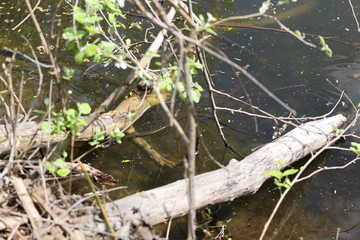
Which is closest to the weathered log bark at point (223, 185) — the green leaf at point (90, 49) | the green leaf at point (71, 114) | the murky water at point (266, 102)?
the murky water at point (266, 102)

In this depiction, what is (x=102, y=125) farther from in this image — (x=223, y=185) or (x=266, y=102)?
(x=266, y=102)

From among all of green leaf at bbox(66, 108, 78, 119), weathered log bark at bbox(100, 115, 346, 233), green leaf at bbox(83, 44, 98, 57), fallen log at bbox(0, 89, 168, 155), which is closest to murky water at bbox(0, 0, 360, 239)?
fallen log at bbox(0, 89, 168, 155)

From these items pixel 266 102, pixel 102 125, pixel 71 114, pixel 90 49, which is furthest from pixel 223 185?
pixel 266 102

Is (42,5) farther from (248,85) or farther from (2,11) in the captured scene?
(248,85)

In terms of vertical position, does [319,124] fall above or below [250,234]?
above

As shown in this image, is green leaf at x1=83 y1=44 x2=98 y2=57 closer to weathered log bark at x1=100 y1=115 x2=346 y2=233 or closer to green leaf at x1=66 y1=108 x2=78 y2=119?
green leaf at x1=66 y1=108 x2=78 y2=119

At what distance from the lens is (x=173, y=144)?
16.3 ft

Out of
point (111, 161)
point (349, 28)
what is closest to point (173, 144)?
point (111, 161)

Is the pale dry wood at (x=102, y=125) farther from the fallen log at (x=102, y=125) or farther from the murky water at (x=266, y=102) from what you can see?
the murky water at (x=266, y=102)

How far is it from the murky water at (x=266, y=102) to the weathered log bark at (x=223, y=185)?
358 millimetres

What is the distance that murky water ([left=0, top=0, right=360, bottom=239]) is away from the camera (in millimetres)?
4188

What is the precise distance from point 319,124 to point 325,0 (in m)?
3.23

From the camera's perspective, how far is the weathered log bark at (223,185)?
327cm

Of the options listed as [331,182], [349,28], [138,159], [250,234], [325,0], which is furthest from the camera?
[325,0]
